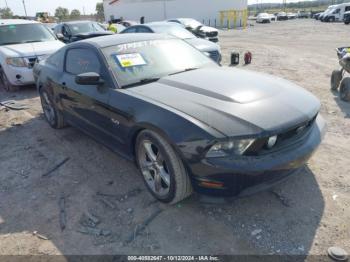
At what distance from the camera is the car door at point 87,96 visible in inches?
136

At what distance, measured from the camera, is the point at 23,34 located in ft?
27.2

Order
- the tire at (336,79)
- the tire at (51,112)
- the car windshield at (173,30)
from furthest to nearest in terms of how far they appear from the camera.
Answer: the car windshield at (173,30)
the tire at (336,79)
the tire at (51,112)

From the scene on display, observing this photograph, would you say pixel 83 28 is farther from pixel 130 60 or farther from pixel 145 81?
pixel 145 81

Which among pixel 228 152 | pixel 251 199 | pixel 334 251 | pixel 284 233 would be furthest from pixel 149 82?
pixel 334 251

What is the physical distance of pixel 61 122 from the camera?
5.00 meters

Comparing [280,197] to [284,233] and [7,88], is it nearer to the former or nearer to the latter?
[284,233]

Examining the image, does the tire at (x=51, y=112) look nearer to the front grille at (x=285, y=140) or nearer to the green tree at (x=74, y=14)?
the front grille at (x=285, y=140)

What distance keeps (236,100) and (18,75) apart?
638 cm

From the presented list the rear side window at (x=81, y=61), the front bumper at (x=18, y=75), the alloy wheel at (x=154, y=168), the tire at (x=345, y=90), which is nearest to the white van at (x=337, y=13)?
the tire at (x=345, y=90)

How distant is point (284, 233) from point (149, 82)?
2.05m

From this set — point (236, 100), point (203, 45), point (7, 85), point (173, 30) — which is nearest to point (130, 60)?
point (236, 100)

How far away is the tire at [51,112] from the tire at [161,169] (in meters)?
2.33

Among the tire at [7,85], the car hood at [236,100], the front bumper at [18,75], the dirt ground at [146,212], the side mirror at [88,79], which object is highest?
the side mirror at [88,79]

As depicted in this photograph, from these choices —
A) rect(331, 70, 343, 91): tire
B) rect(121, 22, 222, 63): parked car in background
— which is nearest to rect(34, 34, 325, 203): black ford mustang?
rect(331, 70, 343, 91): tire
